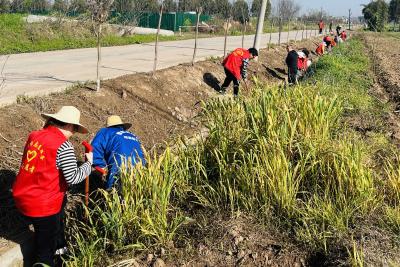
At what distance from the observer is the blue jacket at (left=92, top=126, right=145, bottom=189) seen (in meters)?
4.41

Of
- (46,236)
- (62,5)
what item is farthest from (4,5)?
(46,236)

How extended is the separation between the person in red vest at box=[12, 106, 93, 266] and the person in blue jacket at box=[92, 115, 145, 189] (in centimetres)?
53

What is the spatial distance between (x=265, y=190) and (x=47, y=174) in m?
1.89

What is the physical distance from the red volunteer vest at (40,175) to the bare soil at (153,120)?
69 centimetres

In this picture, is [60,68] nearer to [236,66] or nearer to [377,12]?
[236,66]

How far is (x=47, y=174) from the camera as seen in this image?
3.62 m

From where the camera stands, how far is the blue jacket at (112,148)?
4.41m

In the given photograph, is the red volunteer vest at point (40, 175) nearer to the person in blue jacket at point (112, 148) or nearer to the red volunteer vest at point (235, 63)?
the person in blue jacket at point (112, 148)

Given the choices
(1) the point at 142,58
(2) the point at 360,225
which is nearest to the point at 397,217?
(2) the point at 360,225

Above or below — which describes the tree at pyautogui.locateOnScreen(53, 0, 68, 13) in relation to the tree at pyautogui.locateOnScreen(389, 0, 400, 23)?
below

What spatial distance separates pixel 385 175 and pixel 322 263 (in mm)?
1355

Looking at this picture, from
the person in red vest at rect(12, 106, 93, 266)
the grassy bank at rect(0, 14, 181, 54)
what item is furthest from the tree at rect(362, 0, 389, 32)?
the person in red vest at rect(12, 106, 93, 266)

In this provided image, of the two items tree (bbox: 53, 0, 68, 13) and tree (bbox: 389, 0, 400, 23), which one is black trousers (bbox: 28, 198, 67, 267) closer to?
tree (bbox: 53, 0, 68, 13)

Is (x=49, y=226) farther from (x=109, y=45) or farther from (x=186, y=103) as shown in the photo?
(x=109, y=45)
